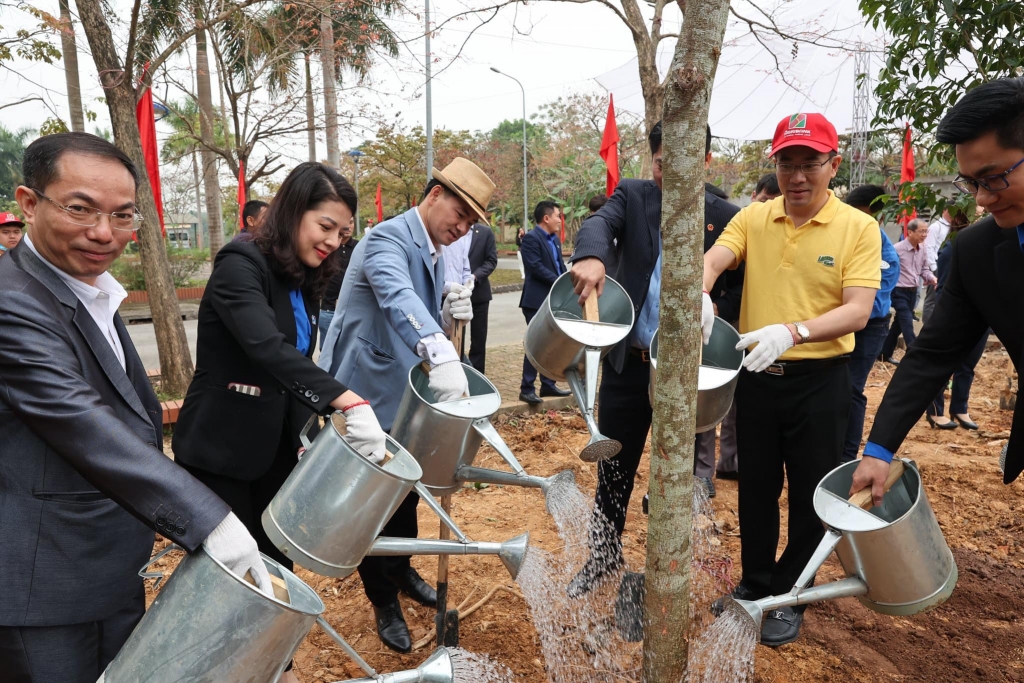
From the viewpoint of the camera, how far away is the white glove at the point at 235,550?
Answer: 4.37ft

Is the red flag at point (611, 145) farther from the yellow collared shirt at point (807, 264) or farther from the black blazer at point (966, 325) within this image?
the black blazer at point (966, 325)

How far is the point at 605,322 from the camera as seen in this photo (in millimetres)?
2721

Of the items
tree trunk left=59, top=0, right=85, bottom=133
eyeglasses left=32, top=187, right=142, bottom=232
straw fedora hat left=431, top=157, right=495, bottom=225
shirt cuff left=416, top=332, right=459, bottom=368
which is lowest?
shirt cuff left=416, top=332, right=459, bottom=368

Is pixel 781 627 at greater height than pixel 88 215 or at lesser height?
lesser

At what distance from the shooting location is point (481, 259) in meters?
6.30

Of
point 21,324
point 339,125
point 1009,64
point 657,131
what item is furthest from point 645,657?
point 339,125

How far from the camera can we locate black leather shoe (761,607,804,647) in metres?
2.58

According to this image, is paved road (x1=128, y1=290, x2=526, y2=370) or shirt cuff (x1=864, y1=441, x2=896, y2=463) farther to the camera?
paved road (x1=128, y1=290, x2=526, y2=370)

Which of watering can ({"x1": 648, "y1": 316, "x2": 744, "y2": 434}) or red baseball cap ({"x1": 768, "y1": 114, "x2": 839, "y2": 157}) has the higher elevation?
red baseball cap ({"x1": 768, "y1": 114, "x2": 839, "y2": 157})

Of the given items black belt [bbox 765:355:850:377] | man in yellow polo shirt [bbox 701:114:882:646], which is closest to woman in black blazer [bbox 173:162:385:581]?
man in yellow polo shirt [bbox 701:114:882:646]

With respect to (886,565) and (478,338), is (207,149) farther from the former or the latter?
(886,565)

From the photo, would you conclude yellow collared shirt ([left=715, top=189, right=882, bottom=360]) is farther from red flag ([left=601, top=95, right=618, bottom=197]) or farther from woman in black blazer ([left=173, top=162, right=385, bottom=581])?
red flag ([left=601, top=95, right=618, bottom=197])

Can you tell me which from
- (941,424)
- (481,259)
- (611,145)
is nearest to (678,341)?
(481,259)

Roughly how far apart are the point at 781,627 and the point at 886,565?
0.93 m
